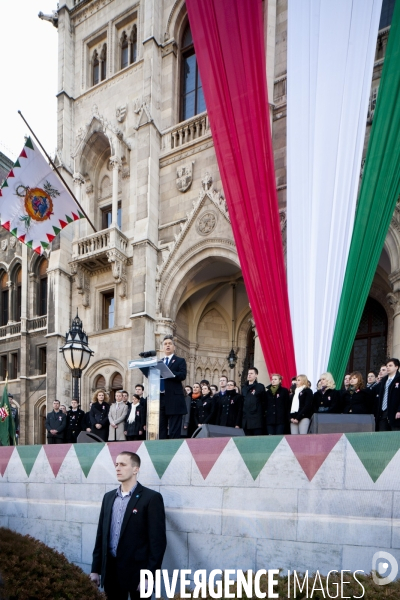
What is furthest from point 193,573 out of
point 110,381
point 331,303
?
point 110,381

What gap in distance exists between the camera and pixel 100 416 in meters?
11.5

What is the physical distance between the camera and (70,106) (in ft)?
72.7

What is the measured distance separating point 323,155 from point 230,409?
6105 millimetres

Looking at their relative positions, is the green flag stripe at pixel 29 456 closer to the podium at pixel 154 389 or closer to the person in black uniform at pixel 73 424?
the podium at pixel 154 389

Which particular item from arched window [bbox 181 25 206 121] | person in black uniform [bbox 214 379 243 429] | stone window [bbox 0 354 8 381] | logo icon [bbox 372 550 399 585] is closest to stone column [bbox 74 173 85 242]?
arched window [bbox 181 25 206 121]

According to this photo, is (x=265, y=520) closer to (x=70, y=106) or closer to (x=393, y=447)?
(x=393, y=447)

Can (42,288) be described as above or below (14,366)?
above

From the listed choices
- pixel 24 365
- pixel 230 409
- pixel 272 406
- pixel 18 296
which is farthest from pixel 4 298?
pixel 272 406

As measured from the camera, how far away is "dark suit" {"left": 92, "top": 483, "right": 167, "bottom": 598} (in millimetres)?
4648

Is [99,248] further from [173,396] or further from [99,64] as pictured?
[173,396]

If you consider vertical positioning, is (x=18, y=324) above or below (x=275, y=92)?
below

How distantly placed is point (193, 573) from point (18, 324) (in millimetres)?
21172

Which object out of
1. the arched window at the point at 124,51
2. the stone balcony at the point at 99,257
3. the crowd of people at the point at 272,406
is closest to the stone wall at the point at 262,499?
the crowd of people at the point at 272,406

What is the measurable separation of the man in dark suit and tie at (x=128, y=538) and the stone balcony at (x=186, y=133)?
47.8ft
